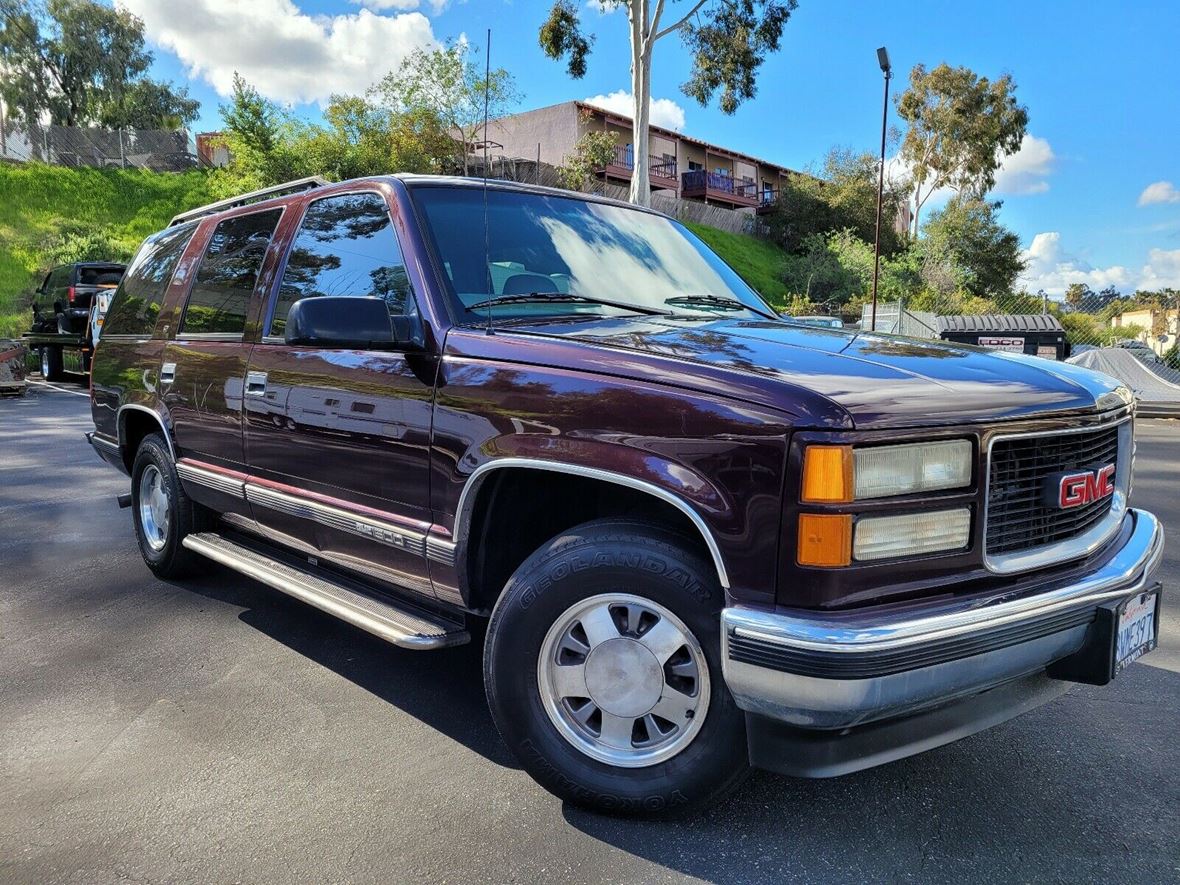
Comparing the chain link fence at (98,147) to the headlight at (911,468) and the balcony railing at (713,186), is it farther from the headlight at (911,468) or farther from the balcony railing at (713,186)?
the headlight at (911,468)

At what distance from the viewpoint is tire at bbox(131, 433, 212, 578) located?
173 inches

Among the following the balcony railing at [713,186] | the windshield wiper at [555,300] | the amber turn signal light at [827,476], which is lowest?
the amber turn signal light at [827,476]

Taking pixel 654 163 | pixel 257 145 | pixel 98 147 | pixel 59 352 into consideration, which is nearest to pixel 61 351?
pixel 59 352

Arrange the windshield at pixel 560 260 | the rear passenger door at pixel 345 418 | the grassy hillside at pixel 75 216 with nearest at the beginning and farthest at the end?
the rear passenger door at pixel 345 418 → the windshield at pixel 560 260 → the grassy hillside at pixel 75 216

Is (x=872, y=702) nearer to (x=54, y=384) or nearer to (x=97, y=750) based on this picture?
(x=97, y=750)

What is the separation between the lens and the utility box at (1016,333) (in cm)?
1302

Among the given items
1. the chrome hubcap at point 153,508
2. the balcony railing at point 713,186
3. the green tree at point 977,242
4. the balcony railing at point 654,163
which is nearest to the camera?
the chrome hubcap at point 153,508

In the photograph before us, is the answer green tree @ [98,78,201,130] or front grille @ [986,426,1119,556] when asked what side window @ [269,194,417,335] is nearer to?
front grille @ [986,426,1119,556]

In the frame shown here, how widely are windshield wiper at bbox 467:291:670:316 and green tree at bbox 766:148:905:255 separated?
43.3 meters

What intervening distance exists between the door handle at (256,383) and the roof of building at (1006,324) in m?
12.8

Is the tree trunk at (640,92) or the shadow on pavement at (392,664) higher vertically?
the tree trunk at (640,92)

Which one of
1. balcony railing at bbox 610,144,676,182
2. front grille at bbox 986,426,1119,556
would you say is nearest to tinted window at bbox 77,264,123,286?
front grille at bbox 986,426,1119,556

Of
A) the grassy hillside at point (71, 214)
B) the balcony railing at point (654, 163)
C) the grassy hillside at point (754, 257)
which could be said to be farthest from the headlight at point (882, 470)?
the balcony railing at point (654, 163)

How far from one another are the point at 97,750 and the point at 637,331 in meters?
2.29
